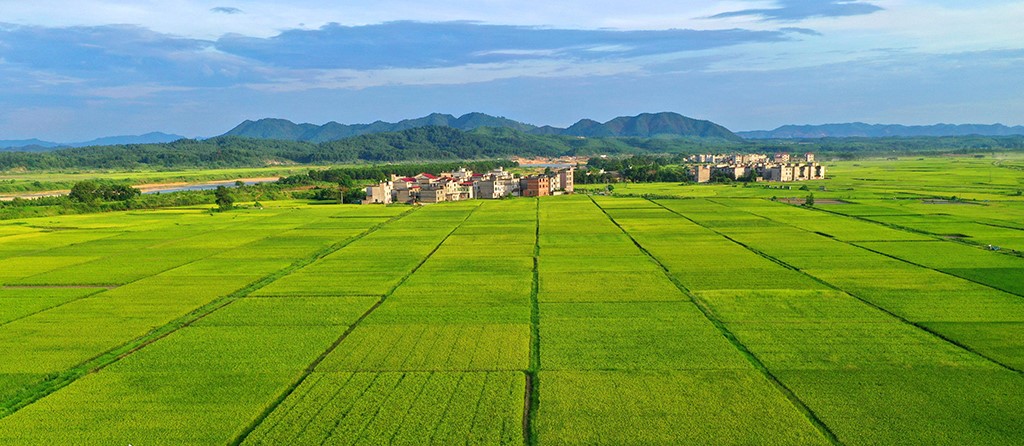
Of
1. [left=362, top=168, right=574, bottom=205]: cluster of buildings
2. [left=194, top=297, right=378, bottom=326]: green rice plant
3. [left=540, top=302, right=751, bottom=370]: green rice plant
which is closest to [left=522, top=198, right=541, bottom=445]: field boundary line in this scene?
[left=540, top=302, right=751, bottom=370]: green rice plant

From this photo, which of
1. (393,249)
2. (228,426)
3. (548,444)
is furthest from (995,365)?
(393,249)

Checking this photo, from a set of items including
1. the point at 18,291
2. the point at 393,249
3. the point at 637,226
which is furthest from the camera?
the point at 637,226

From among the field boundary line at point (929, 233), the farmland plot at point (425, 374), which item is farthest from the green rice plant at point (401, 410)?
the field boundary line at point (929, 233)

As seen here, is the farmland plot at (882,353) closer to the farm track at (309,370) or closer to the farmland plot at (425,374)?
the farmland plot at (425,374)

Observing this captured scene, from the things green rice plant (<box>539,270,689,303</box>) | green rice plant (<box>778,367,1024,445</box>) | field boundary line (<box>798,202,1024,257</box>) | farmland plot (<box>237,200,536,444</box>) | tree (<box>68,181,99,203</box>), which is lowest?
green rice plant (<box>778,367,1024,445</box>)

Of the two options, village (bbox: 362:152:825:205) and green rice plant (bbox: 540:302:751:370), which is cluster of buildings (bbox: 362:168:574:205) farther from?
green rice plant (bbox: 540:302:751:370)

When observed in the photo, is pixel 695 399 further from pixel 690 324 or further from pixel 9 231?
pixel 9 231

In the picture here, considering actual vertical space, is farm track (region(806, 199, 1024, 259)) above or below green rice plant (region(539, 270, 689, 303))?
above
